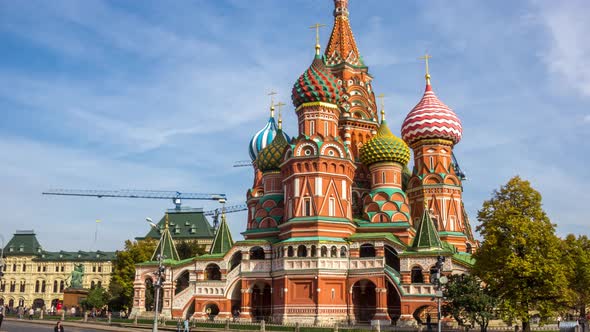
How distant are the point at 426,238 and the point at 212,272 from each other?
17775mm

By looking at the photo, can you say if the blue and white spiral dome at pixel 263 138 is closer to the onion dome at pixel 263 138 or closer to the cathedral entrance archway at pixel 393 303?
the onion dome at pixel 263 138

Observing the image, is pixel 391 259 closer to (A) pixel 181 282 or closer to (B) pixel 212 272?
(B) pixel 212 272

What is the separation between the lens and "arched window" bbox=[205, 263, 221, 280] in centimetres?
4622

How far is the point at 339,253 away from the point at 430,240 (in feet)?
21.2

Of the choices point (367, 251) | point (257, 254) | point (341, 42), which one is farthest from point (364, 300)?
point (341, 42)

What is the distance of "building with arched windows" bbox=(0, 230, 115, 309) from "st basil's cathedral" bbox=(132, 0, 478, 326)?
51999mm

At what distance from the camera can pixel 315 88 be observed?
147ft

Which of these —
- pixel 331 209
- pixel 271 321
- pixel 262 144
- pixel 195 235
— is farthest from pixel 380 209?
pixel 195 235

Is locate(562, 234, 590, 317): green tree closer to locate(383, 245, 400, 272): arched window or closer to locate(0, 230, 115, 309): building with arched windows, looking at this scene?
locate(383, 245, 400, 272): arched window

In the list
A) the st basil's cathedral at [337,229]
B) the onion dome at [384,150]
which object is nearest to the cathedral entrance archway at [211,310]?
the st basil's cathedral at [337,229]

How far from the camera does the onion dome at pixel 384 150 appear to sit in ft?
156

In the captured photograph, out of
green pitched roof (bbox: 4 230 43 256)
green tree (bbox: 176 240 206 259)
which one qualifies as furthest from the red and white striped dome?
green pitched roof (bbox: 4 230 43 256)

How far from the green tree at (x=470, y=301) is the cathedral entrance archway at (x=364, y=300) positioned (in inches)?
404

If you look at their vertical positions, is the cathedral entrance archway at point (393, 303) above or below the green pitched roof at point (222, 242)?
below
